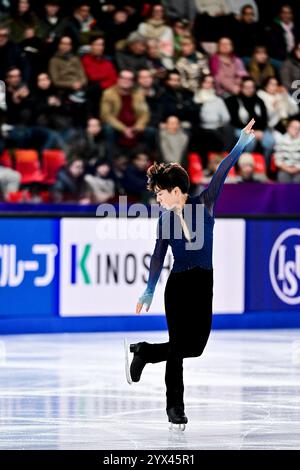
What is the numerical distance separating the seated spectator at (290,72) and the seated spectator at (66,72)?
131 inches

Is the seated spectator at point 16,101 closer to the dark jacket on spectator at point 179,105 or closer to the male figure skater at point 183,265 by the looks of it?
the dark jacket on spectator at point 179,105

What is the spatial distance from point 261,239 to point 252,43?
4651 millimetres

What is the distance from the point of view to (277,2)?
1864 cm

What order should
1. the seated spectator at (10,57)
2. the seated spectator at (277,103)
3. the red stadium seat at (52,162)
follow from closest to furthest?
the red stadium seat at (52,162), the seated spectator at (10,57), the seated spectator at (277,103)

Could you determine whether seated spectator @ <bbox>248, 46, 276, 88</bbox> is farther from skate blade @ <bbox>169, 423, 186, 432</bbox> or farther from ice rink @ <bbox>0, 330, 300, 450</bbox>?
skate blade @ <bbox>169, 423, 186, 432</bbox>

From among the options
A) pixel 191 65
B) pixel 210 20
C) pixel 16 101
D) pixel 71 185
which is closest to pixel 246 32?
pixel 210 20

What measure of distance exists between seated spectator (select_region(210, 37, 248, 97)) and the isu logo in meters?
3.31

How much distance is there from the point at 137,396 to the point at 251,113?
822 centimetres

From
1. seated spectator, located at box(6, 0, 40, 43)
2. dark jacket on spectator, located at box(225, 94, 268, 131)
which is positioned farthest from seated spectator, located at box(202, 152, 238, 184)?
seated spectator, located at box(6, 0, 40, 43)

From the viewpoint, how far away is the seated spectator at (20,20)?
15.6 meters

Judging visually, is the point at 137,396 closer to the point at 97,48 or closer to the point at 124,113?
the point at 124,113

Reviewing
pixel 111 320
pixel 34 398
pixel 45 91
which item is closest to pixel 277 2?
pixel 45 91

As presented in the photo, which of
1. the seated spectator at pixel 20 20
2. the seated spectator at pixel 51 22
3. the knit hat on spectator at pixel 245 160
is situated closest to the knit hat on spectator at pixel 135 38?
the seated spectator at pixel 51 22

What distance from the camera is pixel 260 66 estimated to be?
1775 centimetres
